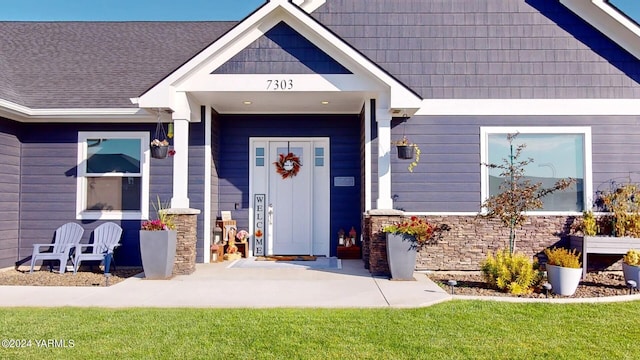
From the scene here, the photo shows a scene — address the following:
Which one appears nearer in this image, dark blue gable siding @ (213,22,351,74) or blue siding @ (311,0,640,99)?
dark blue gable siding @ (213,22,351,74)

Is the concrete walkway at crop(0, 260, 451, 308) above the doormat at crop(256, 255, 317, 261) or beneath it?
beneath

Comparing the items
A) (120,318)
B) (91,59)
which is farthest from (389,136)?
Result: (91,59)

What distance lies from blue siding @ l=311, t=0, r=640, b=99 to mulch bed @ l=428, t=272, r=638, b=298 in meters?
3.16

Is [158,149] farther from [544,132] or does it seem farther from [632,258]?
[632,258]

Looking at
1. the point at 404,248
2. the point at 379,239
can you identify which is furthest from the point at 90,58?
the point at 404,248

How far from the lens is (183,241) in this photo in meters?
6.99

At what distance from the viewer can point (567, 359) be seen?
3580 millimetres

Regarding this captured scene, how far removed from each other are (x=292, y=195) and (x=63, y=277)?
4.19 meters

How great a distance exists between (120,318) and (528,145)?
6944 millimetres

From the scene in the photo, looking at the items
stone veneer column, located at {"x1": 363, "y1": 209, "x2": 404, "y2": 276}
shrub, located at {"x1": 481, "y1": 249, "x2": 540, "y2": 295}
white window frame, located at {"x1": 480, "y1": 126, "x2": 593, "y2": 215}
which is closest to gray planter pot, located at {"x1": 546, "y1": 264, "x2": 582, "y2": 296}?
shrub, located at {"x1": 481, "y1": 249, "x2": 540, "y2": 295}

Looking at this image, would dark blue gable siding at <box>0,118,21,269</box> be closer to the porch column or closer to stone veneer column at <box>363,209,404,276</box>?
stone veneer column at <box>363,209,404,276</box>

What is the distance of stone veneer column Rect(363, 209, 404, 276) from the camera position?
7.02 m

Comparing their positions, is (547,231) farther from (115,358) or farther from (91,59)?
(91,59)

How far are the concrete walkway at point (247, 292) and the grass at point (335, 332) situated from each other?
0.27 meters
